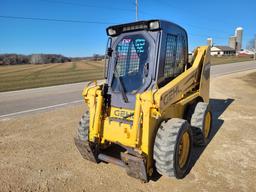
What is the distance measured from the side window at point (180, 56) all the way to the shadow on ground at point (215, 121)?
5.64ft

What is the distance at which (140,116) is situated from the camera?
10.3 feet

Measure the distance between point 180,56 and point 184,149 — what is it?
1.85 m

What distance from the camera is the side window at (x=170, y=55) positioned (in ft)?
12.2

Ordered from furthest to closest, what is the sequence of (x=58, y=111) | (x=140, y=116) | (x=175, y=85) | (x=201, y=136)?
(x=58, y=111) < (x=201, y=136) < (x=175, y=85) < (x=140, y=116)

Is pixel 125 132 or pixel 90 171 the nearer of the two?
pixel 125 132

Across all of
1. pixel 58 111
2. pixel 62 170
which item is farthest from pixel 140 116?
pixel 58 111

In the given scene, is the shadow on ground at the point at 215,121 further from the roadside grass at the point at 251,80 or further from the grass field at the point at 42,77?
the grass field at the point at 42,77

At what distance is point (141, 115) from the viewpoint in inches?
123

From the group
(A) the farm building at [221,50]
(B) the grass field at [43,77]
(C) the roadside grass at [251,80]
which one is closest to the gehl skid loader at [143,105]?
(C) the roadside grass at [251,80]

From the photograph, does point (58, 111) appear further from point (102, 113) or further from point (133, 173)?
point (133, 173)

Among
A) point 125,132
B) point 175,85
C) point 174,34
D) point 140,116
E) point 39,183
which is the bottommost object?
point 39,183

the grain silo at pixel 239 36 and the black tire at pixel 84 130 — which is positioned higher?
the grain silo at pixel 239 36

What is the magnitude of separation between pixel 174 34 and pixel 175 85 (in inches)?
39.8

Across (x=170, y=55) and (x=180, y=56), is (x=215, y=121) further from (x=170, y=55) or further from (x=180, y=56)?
(x=170, y=55)
